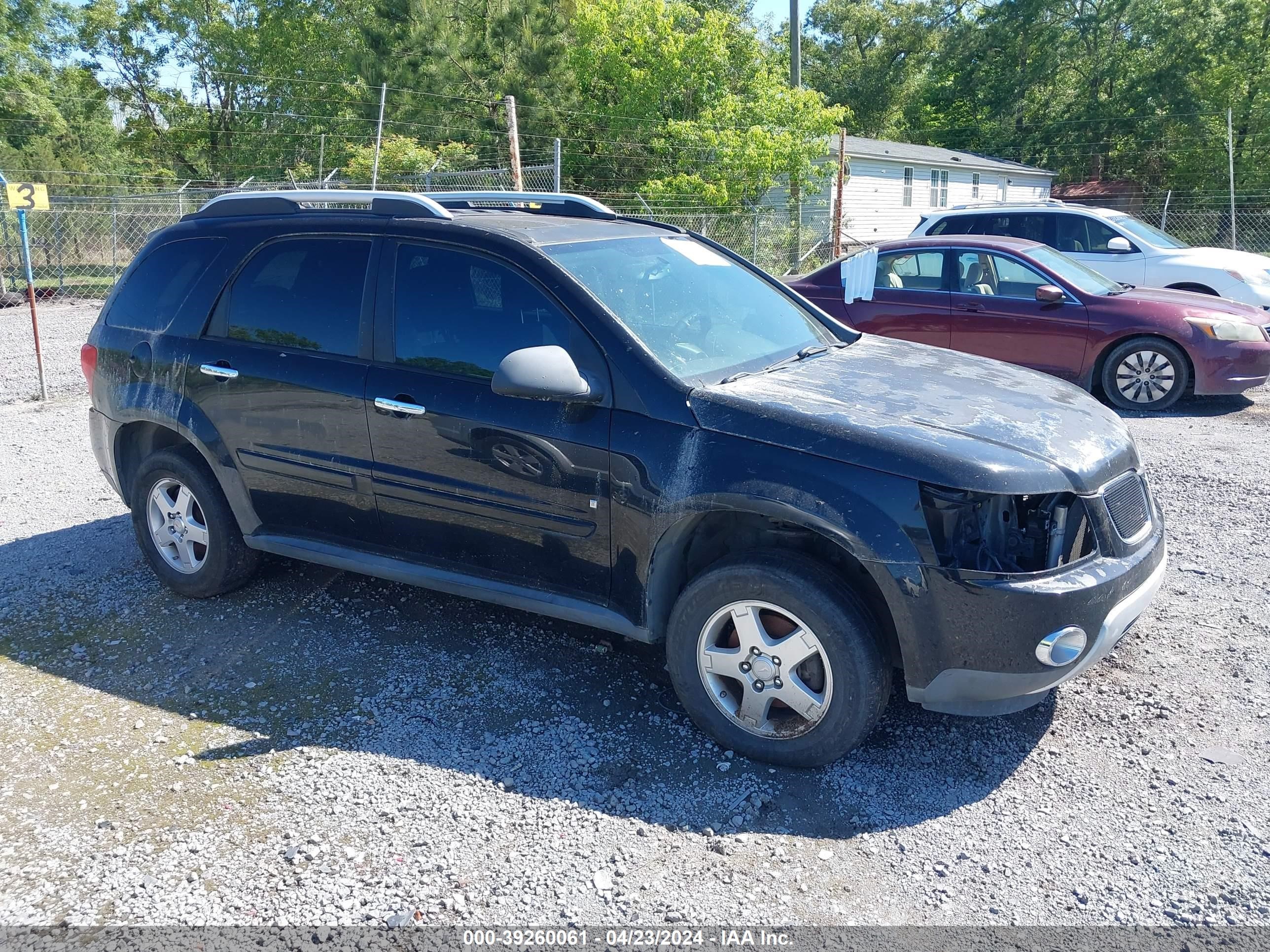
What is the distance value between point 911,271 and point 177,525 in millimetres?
7006

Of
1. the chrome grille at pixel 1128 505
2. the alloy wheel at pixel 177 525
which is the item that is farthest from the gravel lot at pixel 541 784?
the chrome grille at pixel 1128 505

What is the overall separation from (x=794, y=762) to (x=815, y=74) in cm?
5483

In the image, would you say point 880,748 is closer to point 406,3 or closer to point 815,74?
point 406,3

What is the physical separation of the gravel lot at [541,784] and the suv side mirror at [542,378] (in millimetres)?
1263

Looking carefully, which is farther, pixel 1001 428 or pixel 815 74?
pixel 815 74

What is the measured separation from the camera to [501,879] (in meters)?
2.98

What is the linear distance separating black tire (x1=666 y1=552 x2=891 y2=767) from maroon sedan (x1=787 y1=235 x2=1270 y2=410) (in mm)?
6354

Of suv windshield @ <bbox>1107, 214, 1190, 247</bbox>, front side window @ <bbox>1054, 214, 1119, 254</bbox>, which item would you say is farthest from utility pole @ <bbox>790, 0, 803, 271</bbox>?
suv windshield @ <bbox>1107, 214, 1190, 247</bbox>

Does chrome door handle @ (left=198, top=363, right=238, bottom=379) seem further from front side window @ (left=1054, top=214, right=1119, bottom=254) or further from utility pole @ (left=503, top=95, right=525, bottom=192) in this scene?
front side window @ (left=1054, top=214, right=1119, bottom=254)

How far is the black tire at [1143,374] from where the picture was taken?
8.59 m

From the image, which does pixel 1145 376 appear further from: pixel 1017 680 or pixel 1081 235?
pixel 1017 680

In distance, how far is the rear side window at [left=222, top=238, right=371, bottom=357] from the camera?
4324 millimetres

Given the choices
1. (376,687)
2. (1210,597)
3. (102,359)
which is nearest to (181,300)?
(102,359)

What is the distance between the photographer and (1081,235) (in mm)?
11984
